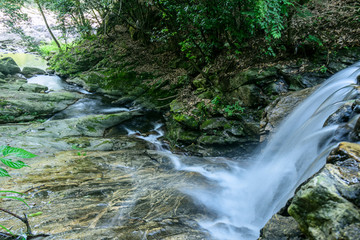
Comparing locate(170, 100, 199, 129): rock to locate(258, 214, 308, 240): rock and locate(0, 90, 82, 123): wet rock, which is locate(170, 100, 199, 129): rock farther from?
locate(0, 90, 82, 123): wet rock

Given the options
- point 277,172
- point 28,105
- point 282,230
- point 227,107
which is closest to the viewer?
point 282,230

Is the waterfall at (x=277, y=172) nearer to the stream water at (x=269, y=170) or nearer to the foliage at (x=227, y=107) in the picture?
the stream water at (x=269, y=170)

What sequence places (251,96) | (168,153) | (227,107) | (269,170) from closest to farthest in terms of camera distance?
(269,170) → (168,153) → (251,96) → (227,107)

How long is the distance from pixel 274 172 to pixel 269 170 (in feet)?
0.88

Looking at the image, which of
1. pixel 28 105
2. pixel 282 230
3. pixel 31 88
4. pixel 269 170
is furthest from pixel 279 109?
pixel 31 88

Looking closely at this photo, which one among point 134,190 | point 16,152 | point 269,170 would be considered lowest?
point 269,170

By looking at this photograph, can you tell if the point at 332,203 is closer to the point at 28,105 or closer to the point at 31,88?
the point at 28,105

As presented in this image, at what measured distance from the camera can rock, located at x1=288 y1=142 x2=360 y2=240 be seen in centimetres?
157

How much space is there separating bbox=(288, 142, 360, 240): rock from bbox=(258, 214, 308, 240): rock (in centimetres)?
15

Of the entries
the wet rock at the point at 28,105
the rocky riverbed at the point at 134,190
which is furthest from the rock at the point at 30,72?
the rocky riverbed at the point at 134,190

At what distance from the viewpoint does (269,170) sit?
179 inches

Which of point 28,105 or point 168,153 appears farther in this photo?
point 28,105

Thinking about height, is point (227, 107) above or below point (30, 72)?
below

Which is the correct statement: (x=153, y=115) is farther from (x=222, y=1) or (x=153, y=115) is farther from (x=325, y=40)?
(x=325, y=40)
